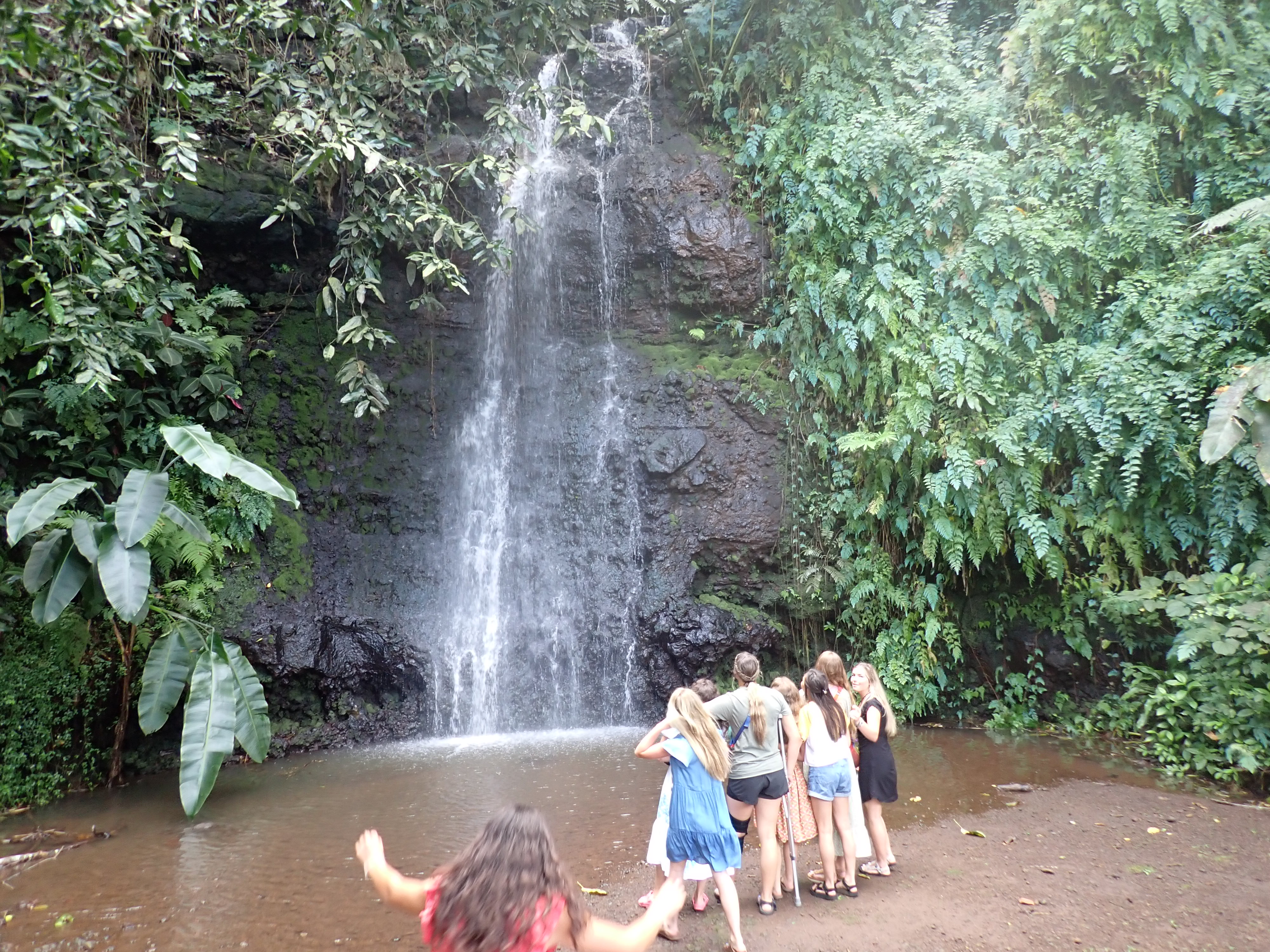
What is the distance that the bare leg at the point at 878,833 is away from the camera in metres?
5.49

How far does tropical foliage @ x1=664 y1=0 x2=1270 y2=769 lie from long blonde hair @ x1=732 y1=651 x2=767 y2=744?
5731 millimetres

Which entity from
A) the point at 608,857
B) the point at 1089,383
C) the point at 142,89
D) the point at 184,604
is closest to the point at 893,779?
the point at 608,857

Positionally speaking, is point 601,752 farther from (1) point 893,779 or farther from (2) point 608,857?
(1) point 893,779

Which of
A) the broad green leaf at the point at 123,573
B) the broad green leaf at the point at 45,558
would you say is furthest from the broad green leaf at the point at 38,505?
the broad green leaf at the point at 123,573

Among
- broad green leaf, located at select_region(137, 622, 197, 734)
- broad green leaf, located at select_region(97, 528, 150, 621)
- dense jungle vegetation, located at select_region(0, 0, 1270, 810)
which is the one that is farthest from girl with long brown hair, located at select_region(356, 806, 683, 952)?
broad green leaf, located at select_region(137, 622, 197, 734)

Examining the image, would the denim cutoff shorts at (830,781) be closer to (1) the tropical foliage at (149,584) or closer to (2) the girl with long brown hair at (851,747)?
(2) the girl with long brown hair at (851,747)

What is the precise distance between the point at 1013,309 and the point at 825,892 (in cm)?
794

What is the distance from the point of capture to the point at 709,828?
4.33 metres

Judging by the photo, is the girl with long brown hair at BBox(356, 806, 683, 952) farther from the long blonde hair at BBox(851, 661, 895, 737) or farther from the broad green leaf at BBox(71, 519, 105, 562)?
the broad green leaf at BBox(71, 519, 105, 562)

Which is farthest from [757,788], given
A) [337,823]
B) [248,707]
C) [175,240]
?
[175,240]

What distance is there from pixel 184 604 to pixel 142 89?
5989mm

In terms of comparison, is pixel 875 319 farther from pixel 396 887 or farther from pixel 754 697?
pixel 396 887

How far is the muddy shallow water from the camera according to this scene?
16.3 feet

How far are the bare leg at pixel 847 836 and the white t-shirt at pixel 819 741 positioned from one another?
0.93ft
